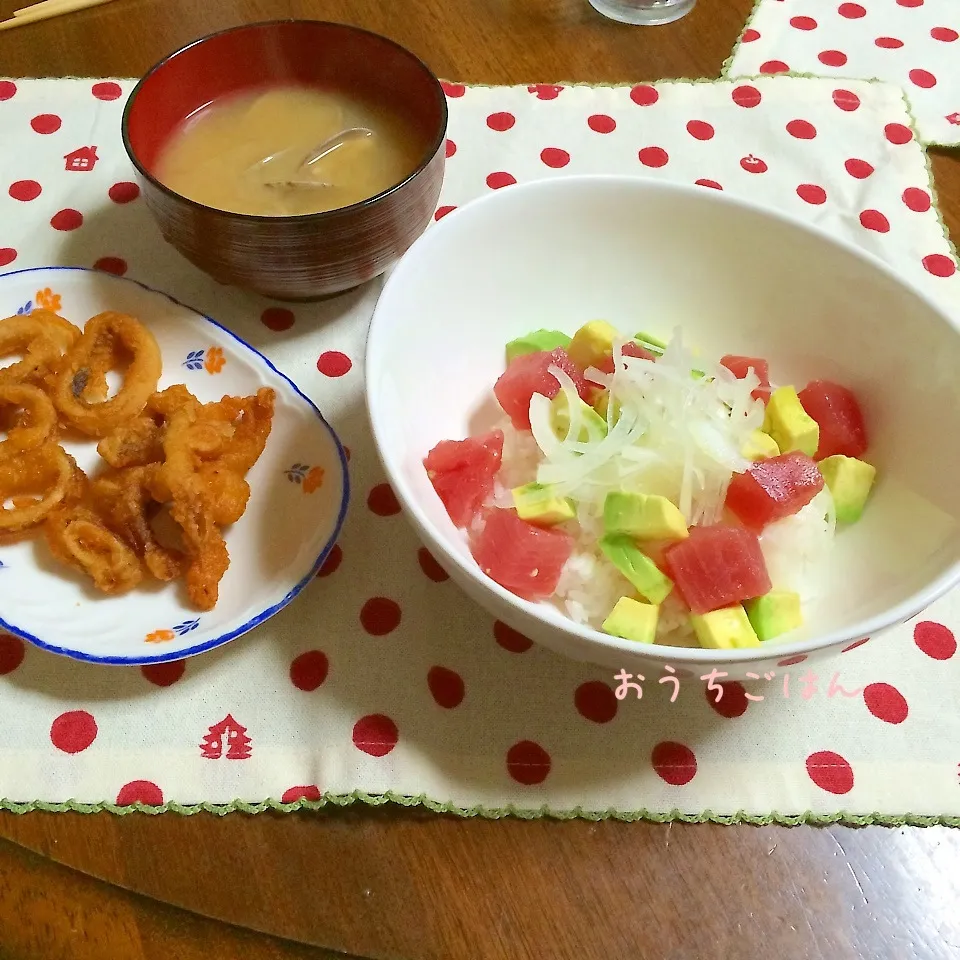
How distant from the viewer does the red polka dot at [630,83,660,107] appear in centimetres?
133

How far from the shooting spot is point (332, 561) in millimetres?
852

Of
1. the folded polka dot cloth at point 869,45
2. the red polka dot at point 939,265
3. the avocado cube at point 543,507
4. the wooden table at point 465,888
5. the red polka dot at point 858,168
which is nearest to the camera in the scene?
the wooden table at point 465,888

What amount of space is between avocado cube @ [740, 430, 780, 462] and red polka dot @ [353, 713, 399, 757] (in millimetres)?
424

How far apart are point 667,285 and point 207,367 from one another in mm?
542

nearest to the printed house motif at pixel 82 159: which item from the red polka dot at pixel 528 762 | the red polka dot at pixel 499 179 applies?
the red polka dot at pixel 499 179

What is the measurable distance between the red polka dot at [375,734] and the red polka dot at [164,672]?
0.18m

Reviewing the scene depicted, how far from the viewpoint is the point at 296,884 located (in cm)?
68

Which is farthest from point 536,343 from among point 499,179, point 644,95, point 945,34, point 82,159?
point 945,34

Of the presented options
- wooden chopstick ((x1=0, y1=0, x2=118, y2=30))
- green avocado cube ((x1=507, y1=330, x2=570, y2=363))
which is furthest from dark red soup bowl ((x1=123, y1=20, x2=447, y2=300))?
wooden chopstick ((x1=0, y1=0, x2=118, y2=30))

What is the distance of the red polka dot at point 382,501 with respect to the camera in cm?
89

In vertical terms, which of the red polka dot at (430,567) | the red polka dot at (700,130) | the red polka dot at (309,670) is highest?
the red polka dot at (700,130)

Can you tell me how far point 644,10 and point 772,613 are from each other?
1.19 meters

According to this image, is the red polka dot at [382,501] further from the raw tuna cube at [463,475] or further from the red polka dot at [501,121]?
the red polka dot at [501,121]

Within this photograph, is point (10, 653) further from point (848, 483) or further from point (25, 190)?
point (848, 483)
